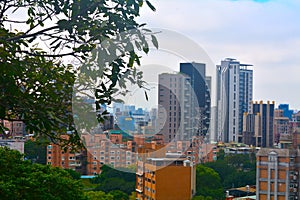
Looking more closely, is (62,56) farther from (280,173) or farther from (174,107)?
(280,173)

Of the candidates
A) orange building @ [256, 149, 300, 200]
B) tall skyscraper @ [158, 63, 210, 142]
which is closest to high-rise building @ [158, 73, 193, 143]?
tall skyscraper @ [158, 63, 210, 142]

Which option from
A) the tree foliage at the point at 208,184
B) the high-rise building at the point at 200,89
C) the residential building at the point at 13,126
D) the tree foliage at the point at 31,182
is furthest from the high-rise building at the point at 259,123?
the high-rise building at the point at 200,89

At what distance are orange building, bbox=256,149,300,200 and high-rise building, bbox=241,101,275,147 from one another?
4.13m

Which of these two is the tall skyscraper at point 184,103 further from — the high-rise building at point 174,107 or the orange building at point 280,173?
the orange building at point 280,173

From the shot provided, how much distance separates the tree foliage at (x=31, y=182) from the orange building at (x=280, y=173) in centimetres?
197

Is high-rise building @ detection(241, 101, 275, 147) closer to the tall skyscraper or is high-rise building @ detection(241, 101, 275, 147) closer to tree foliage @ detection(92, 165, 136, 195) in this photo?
tree foliage @ detection(92, 165, 136, 195)

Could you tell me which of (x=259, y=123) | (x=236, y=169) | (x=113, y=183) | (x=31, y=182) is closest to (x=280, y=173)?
(x=113, y=183)

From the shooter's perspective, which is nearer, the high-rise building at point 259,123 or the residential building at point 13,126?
the residential building at point 13,126

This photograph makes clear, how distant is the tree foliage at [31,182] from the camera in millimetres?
2783

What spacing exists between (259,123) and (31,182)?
22.5ft

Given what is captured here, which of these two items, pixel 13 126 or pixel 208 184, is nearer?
pixel 13 126

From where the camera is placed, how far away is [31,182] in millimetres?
3021

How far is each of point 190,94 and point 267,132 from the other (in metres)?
8.07

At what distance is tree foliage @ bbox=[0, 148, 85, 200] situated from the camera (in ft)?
9.13
